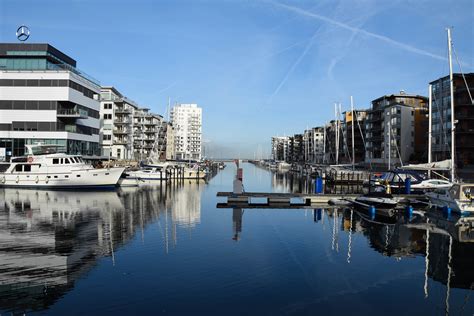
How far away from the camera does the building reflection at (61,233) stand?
15156 mm

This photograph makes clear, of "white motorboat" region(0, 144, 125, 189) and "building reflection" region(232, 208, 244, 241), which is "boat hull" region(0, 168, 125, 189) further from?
"building reflection" region(232, 208, 244, 241)

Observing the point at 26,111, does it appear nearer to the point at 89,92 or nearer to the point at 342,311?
the point at 89,92

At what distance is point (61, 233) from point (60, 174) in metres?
32.8

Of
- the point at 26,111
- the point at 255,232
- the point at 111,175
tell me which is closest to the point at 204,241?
the point at 255,232

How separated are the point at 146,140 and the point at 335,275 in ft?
398

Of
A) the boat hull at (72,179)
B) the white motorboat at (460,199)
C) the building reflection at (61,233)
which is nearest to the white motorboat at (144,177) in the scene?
the boat hull at (72,179)

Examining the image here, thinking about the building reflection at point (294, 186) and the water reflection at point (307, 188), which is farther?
the building reflection at point (294, 186)

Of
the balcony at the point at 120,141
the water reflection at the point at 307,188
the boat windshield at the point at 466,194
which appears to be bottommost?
the water reflection at the point at 307,188

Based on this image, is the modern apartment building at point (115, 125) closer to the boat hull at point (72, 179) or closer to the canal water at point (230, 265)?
the boat hull at point (72, 179)

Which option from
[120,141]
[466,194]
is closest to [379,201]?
[466,194]

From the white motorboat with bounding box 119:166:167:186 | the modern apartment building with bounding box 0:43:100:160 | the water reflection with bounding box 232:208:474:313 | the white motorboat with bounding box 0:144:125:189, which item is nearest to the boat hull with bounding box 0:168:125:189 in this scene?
the white motorboat with bounding box 0:144:125:189

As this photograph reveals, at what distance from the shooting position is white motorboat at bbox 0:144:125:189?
54969 millimetres

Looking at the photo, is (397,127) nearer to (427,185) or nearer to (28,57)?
(427,185)

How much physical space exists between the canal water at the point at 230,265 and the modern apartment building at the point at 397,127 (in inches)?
2982
